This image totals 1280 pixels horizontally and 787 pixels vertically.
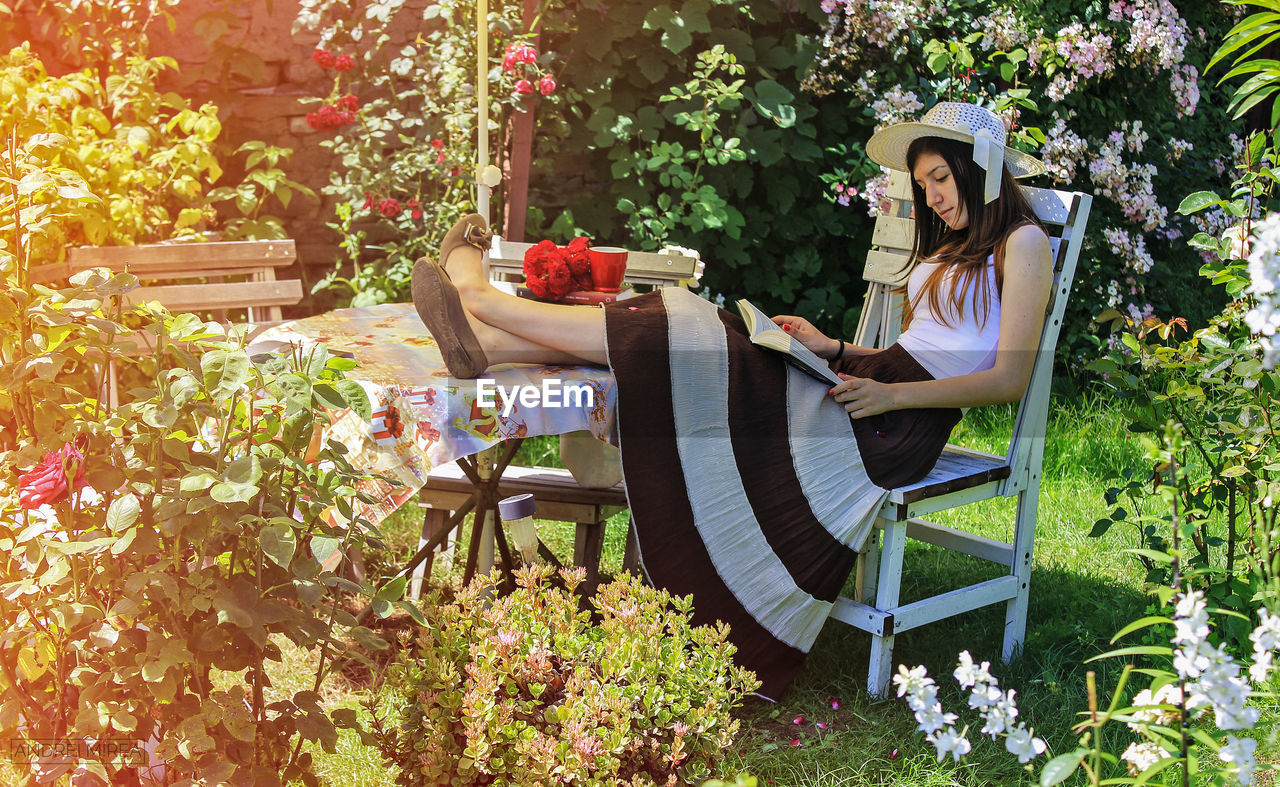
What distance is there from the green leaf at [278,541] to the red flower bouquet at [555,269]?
1.09 m

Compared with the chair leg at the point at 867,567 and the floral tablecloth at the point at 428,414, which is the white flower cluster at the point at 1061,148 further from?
the floral tablecloth at the point at 428,414

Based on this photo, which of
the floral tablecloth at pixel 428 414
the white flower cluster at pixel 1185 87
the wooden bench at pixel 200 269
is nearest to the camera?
the floral tablecloth at pixel 428 414

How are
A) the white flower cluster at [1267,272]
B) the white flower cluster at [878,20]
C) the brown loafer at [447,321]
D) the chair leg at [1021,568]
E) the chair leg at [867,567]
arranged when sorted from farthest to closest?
1. the white flower cluster at [878,20]
2. the chair leg at [1021,568]
3. the chair leg at [867,567]
4. the brown loafer at [447,321]
5. the white flower cluster at [1267,272]

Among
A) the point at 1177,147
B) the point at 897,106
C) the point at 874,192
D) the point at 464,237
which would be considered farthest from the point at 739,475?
the point at 1177,147

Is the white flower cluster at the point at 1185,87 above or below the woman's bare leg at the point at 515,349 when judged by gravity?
above

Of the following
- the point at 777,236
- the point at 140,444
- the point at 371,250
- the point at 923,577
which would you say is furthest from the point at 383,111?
the point at 140,444

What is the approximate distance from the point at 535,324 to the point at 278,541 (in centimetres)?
99

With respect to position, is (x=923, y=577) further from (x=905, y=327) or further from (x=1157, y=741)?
(x=1157, y=741)

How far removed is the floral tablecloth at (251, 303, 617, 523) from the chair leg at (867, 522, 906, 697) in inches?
26.8

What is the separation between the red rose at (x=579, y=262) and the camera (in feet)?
8.12

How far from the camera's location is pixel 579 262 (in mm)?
2482

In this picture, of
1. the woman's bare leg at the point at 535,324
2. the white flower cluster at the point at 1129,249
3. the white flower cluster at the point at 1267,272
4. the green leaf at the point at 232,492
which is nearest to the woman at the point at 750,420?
the woman's bare leg at the point at 535,324

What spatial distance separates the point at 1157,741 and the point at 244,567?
1241 millimetres

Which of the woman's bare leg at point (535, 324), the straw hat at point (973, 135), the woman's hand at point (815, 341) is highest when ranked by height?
the straw hat at point (973, 135)
